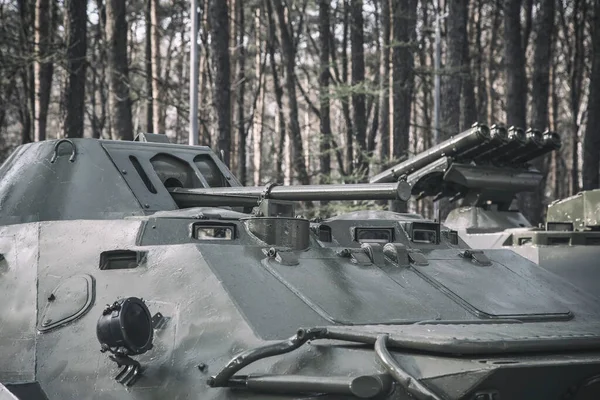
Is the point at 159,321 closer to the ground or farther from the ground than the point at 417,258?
closer to the ground

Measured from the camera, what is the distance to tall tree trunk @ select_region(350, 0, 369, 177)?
24.7 meters

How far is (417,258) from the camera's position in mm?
7352

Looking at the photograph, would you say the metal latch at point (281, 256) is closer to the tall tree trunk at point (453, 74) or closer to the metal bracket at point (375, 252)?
the metal bracket at point (375, 252)

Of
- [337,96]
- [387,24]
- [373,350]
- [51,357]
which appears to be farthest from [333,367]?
[387,24]

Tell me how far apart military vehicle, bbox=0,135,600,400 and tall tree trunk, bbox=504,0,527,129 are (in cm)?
1612

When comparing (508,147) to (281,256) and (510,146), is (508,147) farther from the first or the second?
(281,256)

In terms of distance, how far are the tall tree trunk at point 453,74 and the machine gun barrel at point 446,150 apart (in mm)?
7573

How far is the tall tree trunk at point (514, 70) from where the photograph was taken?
938 inches

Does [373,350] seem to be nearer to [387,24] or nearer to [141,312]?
[141,312]

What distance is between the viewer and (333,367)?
548 centimetres

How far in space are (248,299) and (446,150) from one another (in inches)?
349

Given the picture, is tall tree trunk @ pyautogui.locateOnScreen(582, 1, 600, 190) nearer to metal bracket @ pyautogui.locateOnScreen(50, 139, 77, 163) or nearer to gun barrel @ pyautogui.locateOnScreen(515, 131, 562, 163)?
gun barrel @ pyautogui.locateOnScreen(515, 131, 562, 163)

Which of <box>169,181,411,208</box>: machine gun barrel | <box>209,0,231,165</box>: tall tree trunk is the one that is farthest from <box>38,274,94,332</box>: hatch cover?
<box>209,0,231,165</box>: tall tree trunk

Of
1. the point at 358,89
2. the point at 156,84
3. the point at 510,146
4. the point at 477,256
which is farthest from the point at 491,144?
the point at 156,84
